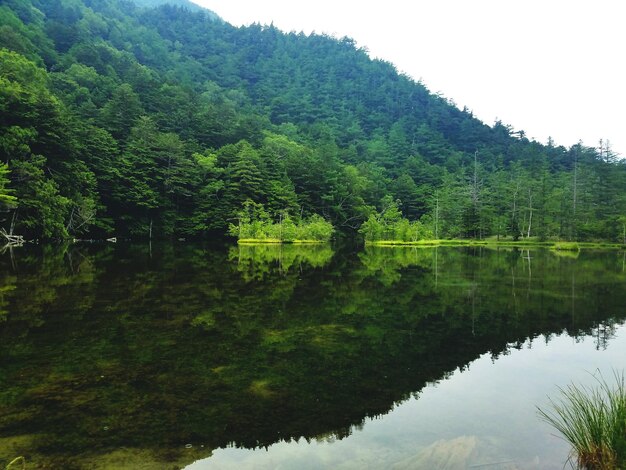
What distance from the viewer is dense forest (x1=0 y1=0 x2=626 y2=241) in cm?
4481

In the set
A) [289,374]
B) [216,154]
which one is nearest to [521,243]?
[216,154]

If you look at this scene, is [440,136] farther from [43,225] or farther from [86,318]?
[86,318]

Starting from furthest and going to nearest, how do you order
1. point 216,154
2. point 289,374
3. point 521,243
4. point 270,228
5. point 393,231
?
1. point 216,154
2. point 521,243
3. point 393,231
4. point 270,228
5. point 289,374

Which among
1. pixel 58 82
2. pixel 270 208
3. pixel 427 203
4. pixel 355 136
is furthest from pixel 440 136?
pixel 58 82

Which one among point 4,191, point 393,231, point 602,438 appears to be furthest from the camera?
point 393,231

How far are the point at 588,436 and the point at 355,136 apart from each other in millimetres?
133395

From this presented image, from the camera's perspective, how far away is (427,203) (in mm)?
88938

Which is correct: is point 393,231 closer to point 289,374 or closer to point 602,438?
point 289,374

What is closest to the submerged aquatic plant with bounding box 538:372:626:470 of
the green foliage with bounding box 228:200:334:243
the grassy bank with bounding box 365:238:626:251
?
the grassy bank with bounding box 365:238:626:251

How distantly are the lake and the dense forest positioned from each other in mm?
30014

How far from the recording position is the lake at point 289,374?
4820 mm

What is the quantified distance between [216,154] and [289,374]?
2622 inches

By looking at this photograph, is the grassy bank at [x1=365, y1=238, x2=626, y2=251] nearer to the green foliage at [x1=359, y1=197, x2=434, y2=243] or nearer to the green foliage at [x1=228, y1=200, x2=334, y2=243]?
the green foliage at [x1=359, y1=197, x2=434, y2=243]

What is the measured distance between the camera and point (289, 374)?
6.95 m
